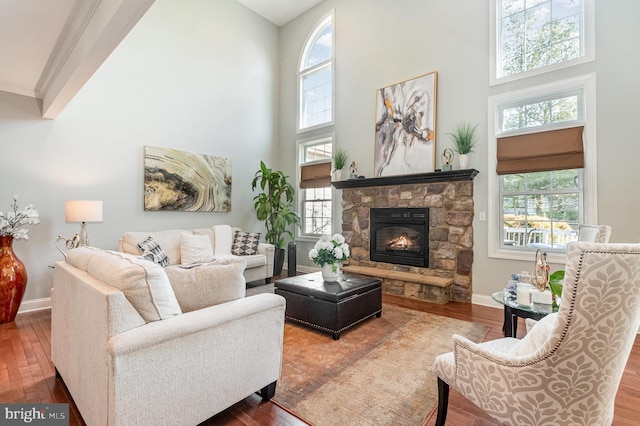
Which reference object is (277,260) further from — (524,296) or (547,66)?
(547,66)

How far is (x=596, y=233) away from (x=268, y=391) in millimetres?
2849

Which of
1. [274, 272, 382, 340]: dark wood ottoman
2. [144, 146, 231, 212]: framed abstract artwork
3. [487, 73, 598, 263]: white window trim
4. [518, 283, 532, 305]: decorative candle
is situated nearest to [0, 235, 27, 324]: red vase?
[144, 146, 231, 212]: framed abstract artwork

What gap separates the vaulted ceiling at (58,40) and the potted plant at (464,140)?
12.2ft

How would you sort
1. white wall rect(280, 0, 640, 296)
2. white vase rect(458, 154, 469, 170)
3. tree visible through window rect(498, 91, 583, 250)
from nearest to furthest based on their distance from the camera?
1. white wall rect(280, 0, 640, 296)
2. tree visible through window rect(498, 91, 583, 250)
3. white vase rect(458, 154, 469, 170)

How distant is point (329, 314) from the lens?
2.90 m

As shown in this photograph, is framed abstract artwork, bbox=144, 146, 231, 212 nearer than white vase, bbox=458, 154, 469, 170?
No

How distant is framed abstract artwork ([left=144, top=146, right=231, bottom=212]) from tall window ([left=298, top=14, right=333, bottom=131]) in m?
1.93

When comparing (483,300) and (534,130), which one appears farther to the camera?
(483,300)

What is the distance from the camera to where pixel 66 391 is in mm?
2010

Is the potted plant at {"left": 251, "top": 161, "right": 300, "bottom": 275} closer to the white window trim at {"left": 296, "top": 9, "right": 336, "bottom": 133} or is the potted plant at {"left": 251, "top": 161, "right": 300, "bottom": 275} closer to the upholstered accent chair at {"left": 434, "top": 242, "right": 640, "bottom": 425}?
the white window trim at {"left": 296, "top": 9, "right": 336, "bottom": 133}

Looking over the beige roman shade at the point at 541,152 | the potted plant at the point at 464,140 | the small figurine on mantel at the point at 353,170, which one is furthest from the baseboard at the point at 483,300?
the small figurine on mantel at the point at 353,170

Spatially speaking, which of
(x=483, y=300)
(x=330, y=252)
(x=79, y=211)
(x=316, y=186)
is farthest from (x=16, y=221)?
(x=483, y=300)

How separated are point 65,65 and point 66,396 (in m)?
2.67

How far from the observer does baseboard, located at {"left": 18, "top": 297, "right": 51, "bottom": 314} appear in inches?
144
